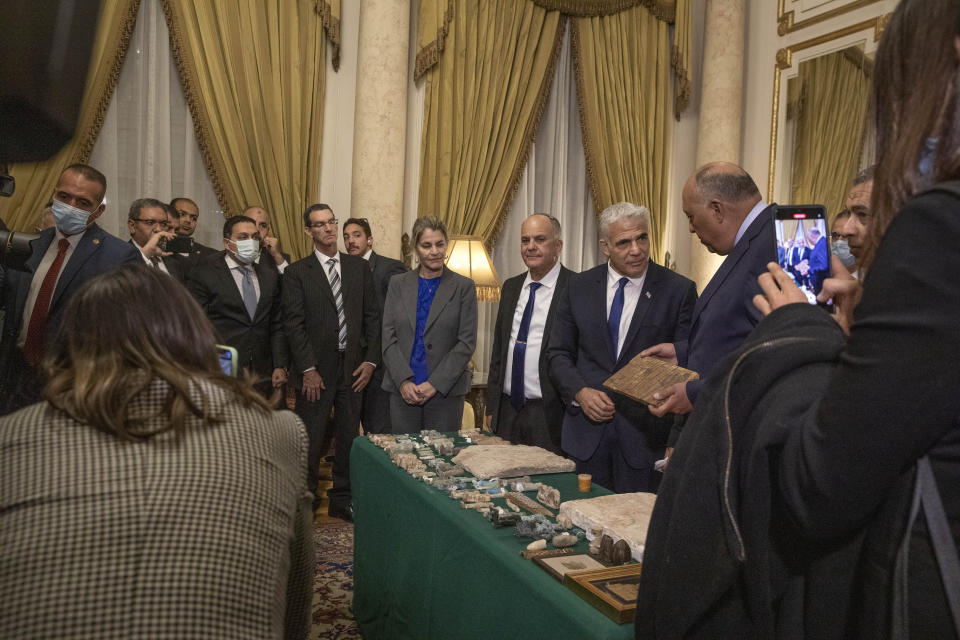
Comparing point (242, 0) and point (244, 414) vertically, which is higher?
point (242, 0)

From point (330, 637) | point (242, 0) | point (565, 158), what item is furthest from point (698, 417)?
point (565, 158)

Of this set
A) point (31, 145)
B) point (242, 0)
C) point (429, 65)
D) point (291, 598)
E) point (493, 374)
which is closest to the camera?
point (291, 598)

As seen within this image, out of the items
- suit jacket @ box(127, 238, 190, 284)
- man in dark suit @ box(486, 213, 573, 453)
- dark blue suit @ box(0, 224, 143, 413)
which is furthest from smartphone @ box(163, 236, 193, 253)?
man in dark suit @ box(486, 213, 573, 453)

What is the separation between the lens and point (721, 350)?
2328mm

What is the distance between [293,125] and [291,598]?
5064 millimetres

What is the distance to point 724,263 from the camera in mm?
2340

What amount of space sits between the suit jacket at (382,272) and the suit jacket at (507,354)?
1015 millimetres

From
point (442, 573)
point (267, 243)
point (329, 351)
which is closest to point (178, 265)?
point (267, 243)

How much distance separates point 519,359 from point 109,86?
157 inches

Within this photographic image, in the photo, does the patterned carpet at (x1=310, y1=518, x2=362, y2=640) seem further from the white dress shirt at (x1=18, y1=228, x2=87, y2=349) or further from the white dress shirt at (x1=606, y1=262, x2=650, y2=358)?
the white dress shirt at (x1=18, y1=228, x2=87, y2=349)

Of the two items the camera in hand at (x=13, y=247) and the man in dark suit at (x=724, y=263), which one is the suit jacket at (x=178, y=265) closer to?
the camera in hand at (x=13, y=247)

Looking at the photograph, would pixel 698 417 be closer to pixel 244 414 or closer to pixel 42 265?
pixel 244 414

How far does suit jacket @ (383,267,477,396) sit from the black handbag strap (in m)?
3.15

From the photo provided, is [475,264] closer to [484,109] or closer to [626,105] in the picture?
[484,109]
